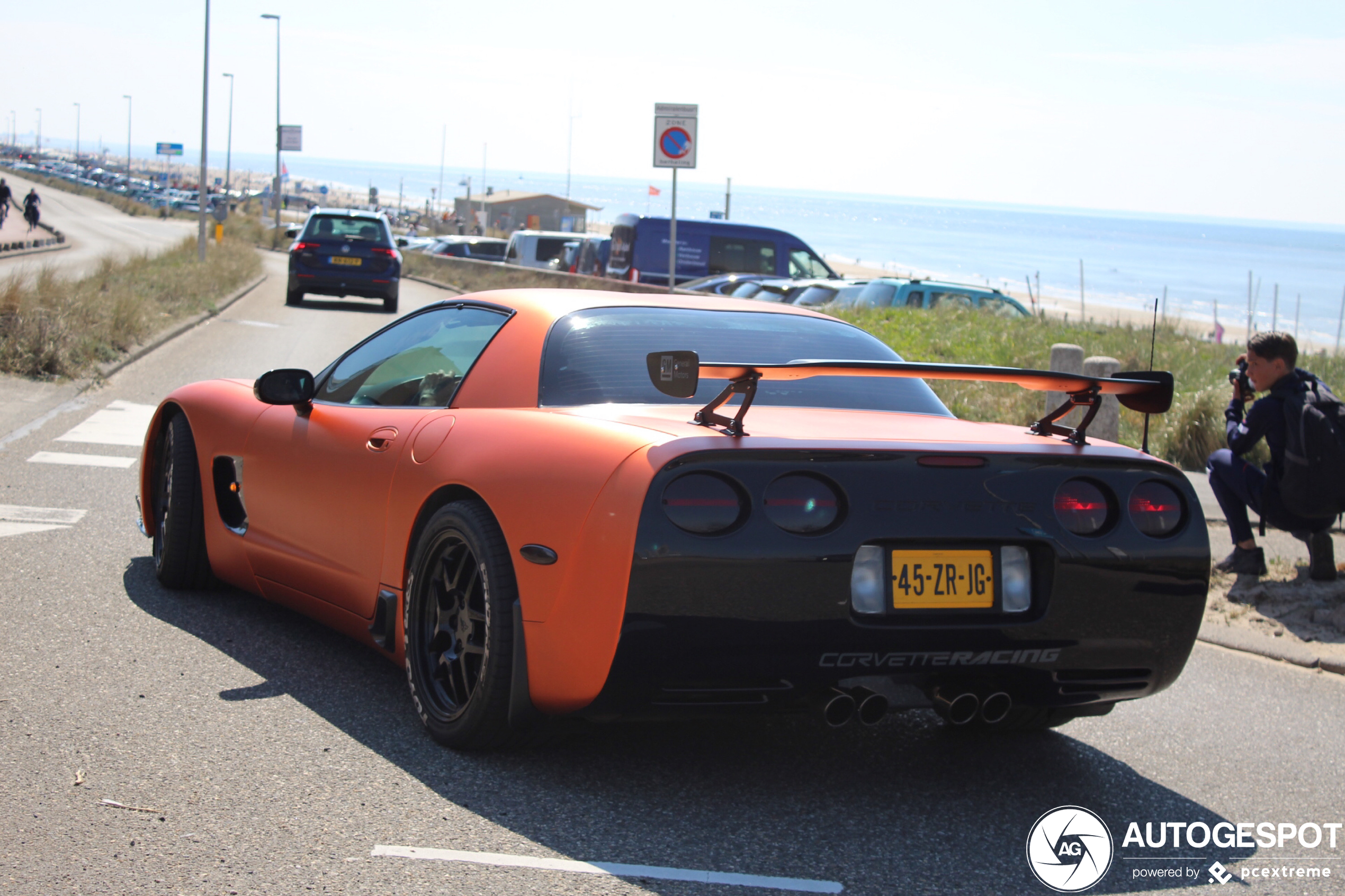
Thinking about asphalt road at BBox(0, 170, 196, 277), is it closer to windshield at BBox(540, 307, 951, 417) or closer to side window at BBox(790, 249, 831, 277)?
windshield at BBox(540, 307, 951, 417)

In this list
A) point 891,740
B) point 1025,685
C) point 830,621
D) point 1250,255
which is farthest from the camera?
point 1250,255

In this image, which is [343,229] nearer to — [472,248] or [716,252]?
[716,252]

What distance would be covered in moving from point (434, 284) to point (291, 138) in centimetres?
2008

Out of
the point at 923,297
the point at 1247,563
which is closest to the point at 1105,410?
the point at 1247,563

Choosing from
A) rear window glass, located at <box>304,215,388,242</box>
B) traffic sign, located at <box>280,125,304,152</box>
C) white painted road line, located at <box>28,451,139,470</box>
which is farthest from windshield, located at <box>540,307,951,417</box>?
traffic sign, located at <box>280,125,304,152</box>

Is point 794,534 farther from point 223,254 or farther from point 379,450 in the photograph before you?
point 223,254

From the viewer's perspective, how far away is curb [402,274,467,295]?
32.7 m

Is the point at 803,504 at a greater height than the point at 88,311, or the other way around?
the point at 803,504

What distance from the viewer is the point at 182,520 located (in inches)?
213

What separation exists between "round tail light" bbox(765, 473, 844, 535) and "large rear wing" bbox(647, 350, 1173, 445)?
0.17 metres

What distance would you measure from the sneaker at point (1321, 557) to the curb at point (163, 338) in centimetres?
1025

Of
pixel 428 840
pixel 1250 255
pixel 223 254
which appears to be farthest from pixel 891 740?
pixel 1250 255

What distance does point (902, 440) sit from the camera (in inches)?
138

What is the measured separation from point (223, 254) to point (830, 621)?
30854 millimetres
